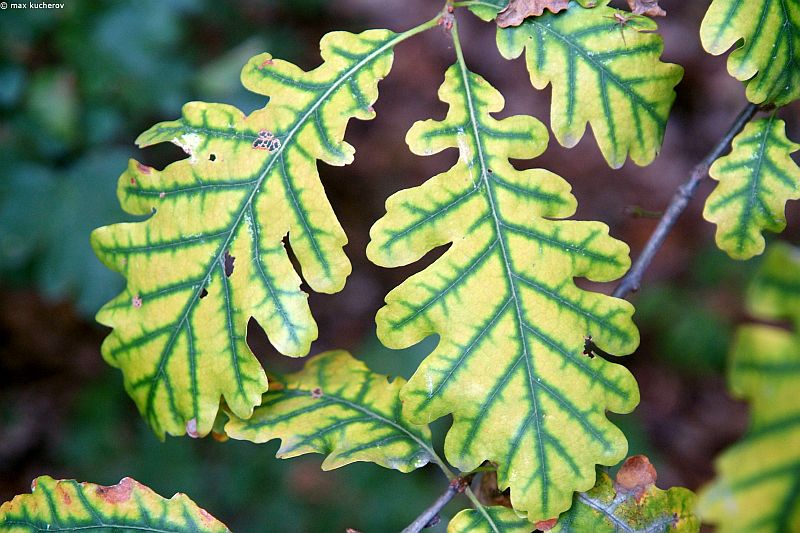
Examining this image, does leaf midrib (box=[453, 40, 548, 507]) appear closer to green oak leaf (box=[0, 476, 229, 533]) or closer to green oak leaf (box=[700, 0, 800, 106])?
green oak leaf (box=[700, 0, 800, 106])

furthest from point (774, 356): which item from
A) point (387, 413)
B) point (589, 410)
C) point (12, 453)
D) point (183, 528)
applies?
point (12, 453)

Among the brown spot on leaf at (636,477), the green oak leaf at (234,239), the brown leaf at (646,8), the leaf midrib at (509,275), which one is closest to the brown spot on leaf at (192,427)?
the green oak leaf at (234,239)

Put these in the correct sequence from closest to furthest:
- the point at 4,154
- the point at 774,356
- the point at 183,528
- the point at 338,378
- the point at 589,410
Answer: the point at 774,356 → the point at 589,410 → the point at 183,528 → the point at 338,378 → the point at 4,154

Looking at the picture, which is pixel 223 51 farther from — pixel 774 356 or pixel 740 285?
pixel 774 356

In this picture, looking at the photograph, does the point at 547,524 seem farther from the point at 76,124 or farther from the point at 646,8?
the point at 76,124

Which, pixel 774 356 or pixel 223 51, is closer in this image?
pixel 774 356

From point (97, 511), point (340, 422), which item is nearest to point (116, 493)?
point (97, 511)

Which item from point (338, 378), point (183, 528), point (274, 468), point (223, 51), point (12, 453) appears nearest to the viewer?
point (183, 528)
